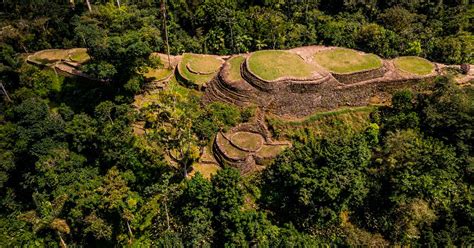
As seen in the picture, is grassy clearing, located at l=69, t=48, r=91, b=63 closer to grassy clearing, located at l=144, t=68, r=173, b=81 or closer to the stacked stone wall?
grassy clearing, located at l=144, t=68, r=173, b=81

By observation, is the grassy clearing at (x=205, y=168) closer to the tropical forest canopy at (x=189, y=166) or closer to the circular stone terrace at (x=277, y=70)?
the tropical forest canopy at (x=189, y=166)

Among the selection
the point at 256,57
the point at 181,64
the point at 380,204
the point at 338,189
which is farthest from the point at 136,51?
the point at 380,204

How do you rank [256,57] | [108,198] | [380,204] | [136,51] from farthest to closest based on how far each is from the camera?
1. [256,57]
2. [136,51]
3. [380,204]
4. [108,198]

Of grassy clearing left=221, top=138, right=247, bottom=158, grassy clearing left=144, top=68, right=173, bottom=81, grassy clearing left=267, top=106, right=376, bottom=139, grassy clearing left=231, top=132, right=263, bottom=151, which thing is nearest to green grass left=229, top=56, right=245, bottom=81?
grassy clearing left=267, top=106, right=376, bottom=139

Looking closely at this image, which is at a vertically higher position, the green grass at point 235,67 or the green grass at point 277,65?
the green grass at point 277,65

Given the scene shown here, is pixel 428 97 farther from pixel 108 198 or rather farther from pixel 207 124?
pixel 108 198

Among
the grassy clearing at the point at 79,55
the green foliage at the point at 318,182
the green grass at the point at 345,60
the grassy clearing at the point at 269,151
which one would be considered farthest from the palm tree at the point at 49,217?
the green grass at the point at 345,60
